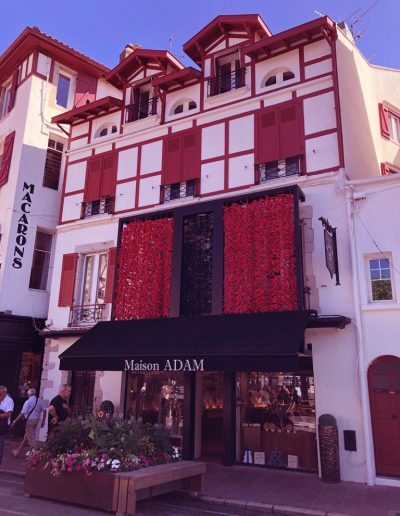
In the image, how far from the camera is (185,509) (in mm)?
6969

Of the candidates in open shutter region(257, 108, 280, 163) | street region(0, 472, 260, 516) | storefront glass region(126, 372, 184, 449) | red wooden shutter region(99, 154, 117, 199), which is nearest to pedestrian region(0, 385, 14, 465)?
street region(0, 472, 260, 516)

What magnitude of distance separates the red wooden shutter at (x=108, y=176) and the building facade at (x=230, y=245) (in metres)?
0.05

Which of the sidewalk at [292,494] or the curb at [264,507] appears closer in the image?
the curb at [264,507]

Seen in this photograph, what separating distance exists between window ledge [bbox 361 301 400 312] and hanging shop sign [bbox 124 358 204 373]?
3.79 meters

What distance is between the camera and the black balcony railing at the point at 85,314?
13.5 metres

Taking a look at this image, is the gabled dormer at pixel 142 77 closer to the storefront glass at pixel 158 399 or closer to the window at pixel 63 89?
the window at pixel 63 89

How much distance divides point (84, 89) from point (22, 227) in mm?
6845

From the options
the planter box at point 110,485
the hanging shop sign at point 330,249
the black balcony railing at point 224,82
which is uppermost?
Answer: the black balcony railing at point 224,82

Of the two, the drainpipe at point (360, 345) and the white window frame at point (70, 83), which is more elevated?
the white window frame at point (70, 83)

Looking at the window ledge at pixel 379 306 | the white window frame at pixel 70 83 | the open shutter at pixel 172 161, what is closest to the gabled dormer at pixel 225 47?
the open shutter at pixel 172 161

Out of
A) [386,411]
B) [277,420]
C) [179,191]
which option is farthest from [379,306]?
[179,191]

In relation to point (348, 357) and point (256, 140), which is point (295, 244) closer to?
point (348, 357)

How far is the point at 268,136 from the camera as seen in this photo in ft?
40.1

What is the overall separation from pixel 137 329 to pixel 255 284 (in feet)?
10.8
